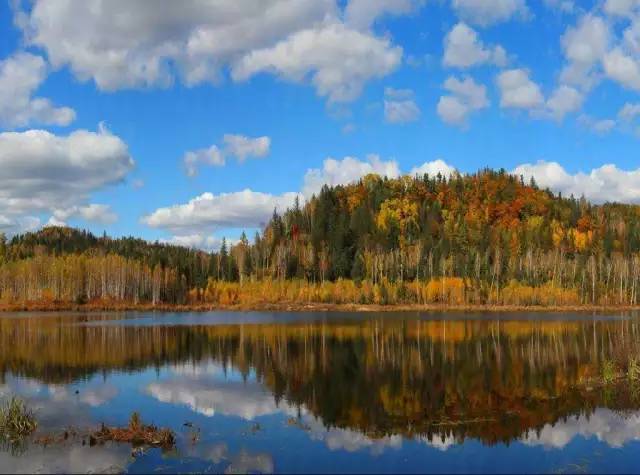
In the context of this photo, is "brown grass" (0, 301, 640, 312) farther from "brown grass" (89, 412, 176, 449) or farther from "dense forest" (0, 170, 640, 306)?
"brown grass" (89, 412, 176, 449)

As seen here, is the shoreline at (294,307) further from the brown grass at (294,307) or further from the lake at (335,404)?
the lake at (335,404)

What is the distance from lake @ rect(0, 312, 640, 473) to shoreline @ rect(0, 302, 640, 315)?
84.9 m

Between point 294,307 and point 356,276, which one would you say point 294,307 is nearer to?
point 294,307

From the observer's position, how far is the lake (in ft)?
65.5

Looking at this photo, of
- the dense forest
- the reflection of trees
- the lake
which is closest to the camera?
the lake

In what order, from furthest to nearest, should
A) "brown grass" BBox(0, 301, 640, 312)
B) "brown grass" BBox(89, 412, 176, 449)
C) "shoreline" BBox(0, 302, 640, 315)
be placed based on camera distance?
"brown grass" BBox(0, 301, 640, 312) → "shoreline" BBox(0, 302, 640, 315) → "brown grass" BBox(89, 412, 176, 449)

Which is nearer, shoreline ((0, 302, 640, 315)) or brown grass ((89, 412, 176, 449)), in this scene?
brown grass ((89, 412, 176, 449))

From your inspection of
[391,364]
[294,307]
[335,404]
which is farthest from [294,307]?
[335,404]

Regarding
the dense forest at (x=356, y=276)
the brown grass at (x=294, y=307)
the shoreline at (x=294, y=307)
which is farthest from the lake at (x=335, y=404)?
the dense forest at (x=356, y=276)

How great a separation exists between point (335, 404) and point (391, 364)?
13.5 metres

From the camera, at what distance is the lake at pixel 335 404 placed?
65.5 feet

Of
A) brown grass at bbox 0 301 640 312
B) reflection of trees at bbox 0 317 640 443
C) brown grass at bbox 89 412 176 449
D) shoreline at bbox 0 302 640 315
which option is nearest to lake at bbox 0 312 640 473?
reflection of trees at bbox 0 317 640 443

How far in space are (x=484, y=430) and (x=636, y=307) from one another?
138 m

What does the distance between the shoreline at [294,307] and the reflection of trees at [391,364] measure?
65.9 meters
